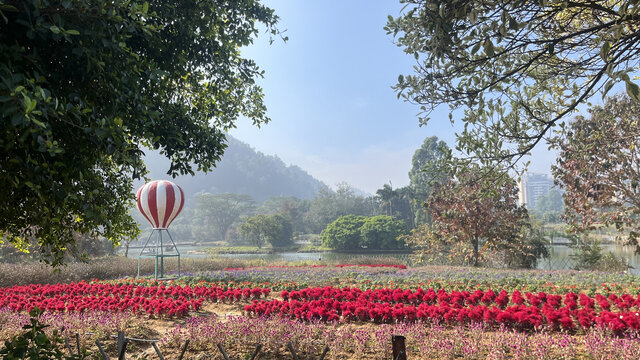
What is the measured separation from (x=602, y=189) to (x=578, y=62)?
13.1 metres

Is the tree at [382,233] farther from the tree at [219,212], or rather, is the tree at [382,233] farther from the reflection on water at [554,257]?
the tree at [219,212]

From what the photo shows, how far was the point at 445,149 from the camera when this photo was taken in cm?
525

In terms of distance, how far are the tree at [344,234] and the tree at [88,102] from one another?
45.4 meters

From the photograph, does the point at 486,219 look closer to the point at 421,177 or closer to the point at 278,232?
the point at 278,232

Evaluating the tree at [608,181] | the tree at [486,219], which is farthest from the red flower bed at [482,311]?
the tree at [486,219]

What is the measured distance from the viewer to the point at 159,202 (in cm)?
1677

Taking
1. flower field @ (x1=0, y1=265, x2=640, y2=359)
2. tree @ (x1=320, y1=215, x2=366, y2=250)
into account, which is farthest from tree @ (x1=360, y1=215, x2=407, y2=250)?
flower field @ (x1=0, y1=265, x2=640, y2=359)

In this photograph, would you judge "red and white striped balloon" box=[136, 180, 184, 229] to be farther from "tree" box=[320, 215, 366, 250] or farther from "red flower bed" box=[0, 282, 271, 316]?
"tree" box=[320, 215, 366, 250]

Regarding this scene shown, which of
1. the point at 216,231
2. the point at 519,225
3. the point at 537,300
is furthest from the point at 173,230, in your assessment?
the point at 537,300

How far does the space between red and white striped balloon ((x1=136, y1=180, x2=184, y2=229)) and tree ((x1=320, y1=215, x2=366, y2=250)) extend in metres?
35.2

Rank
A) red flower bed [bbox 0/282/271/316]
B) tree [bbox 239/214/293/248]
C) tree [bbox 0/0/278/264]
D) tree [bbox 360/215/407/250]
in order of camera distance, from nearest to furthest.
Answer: tree [bbox 0/0/278/264] → red flower bed [bbox 0/282/271/316] → tree [bbox 360/215/407/250] → tree [bbox 239/214/293/248]

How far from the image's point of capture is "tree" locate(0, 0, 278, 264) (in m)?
2.61

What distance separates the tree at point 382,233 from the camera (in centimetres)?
4672

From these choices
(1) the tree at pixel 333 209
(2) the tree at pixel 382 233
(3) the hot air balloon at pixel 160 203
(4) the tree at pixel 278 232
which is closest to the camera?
(3) the hot air balloon at pixel 160 203
